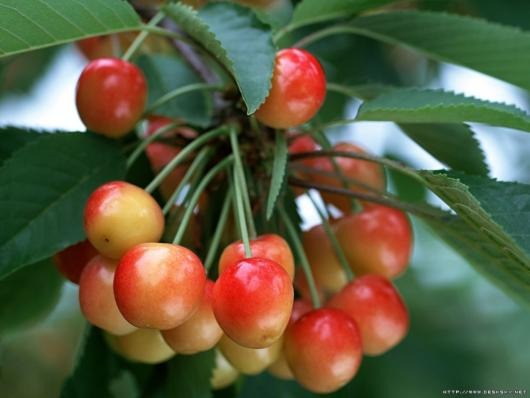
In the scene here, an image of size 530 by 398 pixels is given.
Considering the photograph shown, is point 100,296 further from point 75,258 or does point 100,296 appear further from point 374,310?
point 374,310

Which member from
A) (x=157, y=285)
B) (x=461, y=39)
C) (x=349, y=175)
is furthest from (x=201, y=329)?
(x=461, y=39)

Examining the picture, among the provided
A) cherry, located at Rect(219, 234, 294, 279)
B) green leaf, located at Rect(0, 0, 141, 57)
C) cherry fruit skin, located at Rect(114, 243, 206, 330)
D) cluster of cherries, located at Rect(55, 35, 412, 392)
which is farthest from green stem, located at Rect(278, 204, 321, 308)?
green leaf, located at Rect(0, 0, 141, 57)

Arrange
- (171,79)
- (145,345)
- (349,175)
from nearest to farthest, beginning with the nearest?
(145,345)
(349,175)
(171,79)

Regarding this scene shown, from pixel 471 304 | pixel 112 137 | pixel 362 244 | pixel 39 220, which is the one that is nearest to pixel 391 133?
pixel 471 304

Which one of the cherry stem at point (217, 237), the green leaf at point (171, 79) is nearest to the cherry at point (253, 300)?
the cherry stem at point (217, 237)

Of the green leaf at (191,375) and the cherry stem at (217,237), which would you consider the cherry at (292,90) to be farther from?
the green leaf at (191,375)

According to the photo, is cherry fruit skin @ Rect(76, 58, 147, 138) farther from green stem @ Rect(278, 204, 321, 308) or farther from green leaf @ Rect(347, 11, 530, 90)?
green leaf @ Rect(347, 11, 530, 90)
